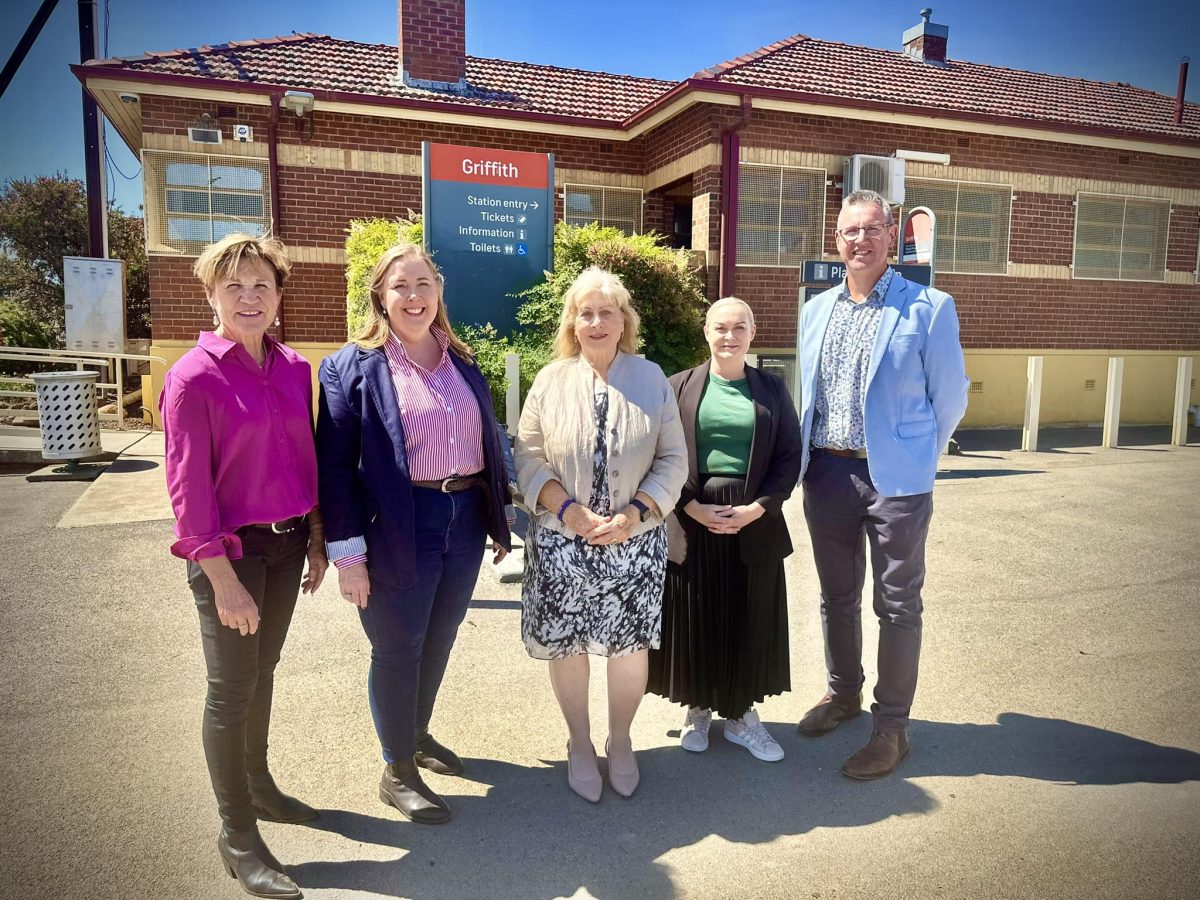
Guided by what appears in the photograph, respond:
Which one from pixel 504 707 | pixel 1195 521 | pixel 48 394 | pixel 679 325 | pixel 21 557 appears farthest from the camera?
pixel 679 325

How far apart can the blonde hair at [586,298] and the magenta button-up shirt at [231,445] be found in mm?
1005

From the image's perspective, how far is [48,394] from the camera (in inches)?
348

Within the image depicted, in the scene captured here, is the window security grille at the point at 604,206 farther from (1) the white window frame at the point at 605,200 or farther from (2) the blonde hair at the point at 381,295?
(2) the blonde hair at the point at 381,295

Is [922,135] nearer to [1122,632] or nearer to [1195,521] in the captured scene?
[1195,521]

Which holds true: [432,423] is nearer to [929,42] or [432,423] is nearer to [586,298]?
[586,298]

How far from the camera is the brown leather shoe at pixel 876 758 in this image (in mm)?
3199

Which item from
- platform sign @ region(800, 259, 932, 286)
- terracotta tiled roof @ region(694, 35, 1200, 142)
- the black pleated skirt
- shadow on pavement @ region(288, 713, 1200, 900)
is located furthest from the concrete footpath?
terracotta tiled roof @ region(694, 35, 1200, 142)

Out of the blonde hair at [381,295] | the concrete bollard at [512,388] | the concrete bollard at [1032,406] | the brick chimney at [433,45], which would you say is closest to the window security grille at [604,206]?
the brick chimney at [433,45]

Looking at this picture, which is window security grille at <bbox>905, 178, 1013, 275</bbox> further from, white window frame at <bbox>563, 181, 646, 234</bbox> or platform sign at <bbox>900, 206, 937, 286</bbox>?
white window frame at <bbox>563, 181, 646, 234</bbox>

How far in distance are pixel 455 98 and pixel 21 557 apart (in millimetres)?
9287

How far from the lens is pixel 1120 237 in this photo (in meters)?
15.0

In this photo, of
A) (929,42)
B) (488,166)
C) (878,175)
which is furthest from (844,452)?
(929,42)

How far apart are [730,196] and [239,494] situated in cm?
1089

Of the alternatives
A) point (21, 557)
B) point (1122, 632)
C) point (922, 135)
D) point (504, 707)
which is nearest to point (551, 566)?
point (504, 707)
